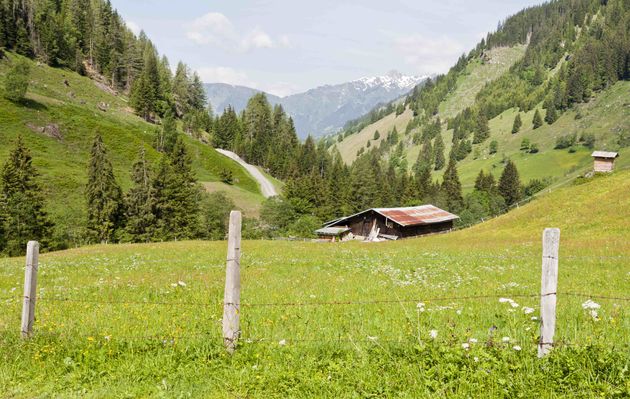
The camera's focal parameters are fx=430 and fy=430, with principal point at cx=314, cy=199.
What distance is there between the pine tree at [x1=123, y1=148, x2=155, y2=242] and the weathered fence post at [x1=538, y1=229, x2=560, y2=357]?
77.2 m

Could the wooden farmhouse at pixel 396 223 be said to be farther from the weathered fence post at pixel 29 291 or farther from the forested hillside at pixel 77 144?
the weathered fence post at pixel 29 291

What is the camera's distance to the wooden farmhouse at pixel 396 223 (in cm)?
7950

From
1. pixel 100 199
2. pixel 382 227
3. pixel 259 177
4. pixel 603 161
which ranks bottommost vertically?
pixel 382 227

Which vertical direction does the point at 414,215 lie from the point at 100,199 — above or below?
below

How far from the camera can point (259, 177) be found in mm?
148125

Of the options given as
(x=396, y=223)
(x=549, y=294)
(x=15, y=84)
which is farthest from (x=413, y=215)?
(x=15, y=84)

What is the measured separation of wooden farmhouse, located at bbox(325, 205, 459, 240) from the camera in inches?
3130

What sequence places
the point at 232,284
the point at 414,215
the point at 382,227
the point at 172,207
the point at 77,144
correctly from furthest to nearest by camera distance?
the point at 77,144 < the point at 414,215 < the point at 382,227 < the point at 172,207 < the point at 232,284

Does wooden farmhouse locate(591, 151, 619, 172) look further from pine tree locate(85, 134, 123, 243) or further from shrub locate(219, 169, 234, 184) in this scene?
shrub locate(219, 169, 234, 184)

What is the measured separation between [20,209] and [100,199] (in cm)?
1470

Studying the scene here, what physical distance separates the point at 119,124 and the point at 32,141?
3067cm

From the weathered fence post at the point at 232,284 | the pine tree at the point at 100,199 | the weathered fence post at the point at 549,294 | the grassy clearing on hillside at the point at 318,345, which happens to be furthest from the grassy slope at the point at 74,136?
the weathered fence post at the point at 549,294

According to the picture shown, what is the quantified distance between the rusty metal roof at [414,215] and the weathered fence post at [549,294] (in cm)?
7008

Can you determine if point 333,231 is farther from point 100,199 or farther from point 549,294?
point 549,294
